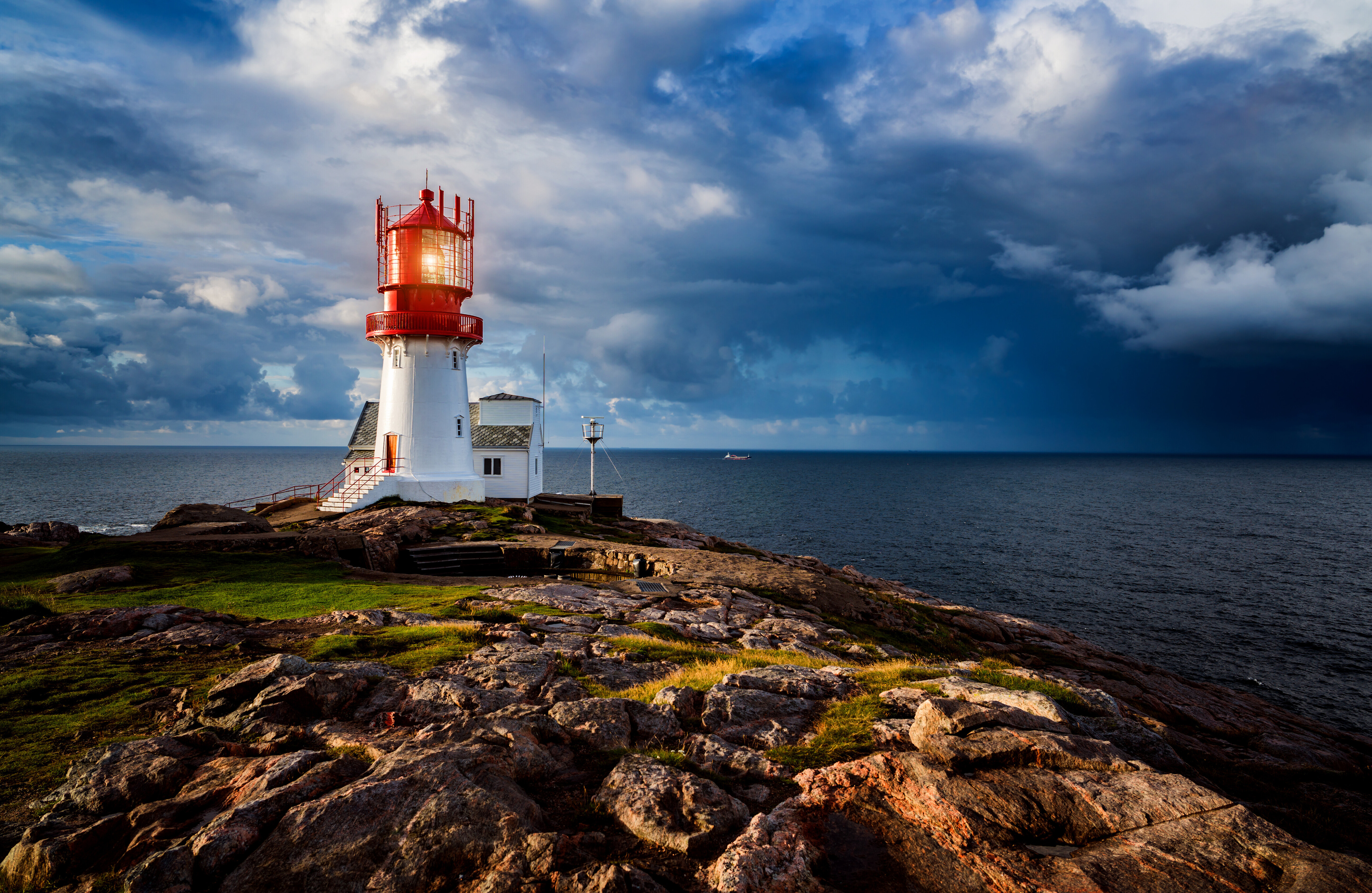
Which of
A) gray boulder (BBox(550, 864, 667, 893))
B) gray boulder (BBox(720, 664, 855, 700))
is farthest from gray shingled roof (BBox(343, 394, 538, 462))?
gray boulder (BBox(550, 864, 667, 893))

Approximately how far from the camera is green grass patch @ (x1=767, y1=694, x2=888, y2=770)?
25.0 feet

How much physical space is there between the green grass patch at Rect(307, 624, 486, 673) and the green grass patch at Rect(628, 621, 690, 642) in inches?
163

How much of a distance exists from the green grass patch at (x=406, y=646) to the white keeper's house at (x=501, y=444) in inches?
1198

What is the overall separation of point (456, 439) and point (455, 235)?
40.4 feet

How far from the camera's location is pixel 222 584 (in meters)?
19.0

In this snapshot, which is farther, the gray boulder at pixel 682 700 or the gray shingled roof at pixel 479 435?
the gray shingled roof at pixel 479 435

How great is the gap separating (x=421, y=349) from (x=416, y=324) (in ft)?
4.89

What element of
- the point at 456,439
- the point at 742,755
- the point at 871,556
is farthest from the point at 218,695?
the point at 871,556

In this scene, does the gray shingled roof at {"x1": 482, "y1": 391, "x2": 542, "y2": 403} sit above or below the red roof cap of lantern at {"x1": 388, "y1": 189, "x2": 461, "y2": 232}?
below

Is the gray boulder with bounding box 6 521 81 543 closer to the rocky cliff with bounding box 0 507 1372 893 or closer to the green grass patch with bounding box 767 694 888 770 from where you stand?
the rocky cliff with bounding box 0 507 1372 893

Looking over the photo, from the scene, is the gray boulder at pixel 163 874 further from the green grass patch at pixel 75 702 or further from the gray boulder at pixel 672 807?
the gray boulder at pixel 672 807

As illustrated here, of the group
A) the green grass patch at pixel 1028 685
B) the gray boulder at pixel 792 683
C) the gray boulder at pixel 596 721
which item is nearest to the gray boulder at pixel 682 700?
the gray boulder at pixel 792 683

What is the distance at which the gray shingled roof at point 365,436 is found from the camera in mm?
43531

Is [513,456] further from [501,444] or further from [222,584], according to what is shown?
[222,584]
